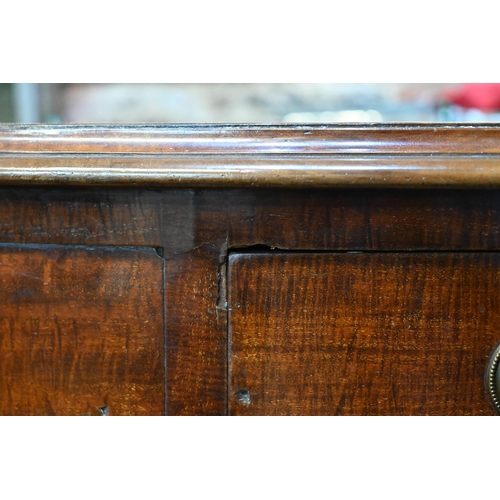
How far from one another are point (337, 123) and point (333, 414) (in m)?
0.24

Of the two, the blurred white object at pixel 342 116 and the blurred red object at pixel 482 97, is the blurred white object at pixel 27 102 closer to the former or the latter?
the blurred white object at pixel 342 116

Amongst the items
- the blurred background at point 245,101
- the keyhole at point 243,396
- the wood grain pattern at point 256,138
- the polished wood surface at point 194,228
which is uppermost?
the blurred background at point 245,101

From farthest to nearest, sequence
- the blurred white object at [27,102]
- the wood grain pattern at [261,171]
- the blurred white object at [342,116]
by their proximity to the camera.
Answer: the blurred white object at [342,116], the blurred white object at [27,102], the wood grain pattern at [261,171]

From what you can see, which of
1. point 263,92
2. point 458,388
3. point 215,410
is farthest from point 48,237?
point 263,92

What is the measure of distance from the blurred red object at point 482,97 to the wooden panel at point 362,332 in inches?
60.4

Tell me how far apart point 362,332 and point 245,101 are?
5.82 ft

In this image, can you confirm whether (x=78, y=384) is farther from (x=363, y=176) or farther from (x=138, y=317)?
(x=363, y=176)

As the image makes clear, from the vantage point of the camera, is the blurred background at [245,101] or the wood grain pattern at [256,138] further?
the blurred background at [245,101]

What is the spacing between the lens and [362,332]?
44cm

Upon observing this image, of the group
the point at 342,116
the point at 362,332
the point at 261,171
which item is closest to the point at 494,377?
the point at 362,332

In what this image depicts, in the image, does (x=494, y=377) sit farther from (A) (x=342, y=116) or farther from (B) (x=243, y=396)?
(A) (x=342, y=116)

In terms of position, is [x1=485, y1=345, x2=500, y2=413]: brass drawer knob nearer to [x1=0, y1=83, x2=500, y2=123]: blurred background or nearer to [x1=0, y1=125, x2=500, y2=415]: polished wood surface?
[x1=0, y1=125, x2=500, y2=415]: polished wood surface

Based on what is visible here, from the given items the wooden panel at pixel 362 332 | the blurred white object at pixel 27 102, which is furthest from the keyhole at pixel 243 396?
the blurred white object at pixel 27 102

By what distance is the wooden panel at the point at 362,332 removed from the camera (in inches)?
17.0
